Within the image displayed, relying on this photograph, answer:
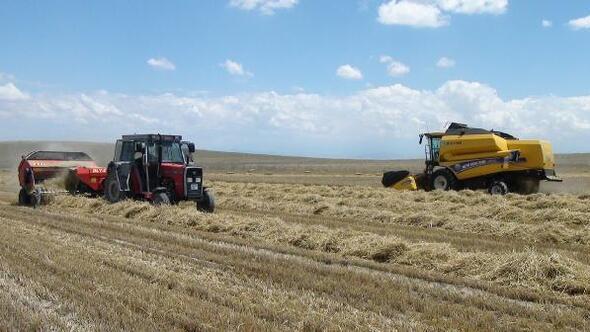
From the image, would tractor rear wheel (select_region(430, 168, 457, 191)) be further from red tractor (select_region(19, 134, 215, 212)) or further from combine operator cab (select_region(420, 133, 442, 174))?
red tractor (select_region(19, 134, 215, 212))

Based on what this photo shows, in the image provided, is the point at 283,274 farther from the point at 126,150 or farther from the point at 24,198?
the point at 24,198

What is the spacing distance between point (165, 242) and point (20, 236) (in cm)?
245

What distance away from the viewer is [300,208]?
1700cm

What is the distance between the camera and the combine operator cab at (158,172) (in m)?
15.1

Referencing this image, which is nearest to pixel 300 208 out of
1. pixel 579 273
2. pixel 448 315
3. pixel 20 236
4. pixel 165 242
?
pixel 165 242

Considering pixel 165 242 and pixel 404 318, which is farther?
pixel 165 242

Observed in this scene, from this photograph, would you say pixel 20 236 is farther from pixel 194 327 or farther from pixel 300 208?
pixel 300 208

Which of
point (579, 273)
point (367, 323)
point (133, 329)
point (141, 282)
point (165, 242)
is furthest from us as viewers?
point (165, 242)

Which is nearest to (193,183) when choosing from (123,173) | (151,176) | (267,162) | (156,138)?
(151,176)

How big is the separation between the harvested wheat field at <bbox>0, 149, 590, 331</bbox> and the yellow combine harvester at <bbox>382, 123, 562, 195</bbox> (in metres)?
6.60

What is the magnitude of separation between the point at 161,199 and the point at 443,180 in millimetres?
11114

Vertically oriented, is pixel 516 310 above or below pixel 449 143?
below

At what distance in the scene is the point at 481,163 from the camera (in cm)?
2077

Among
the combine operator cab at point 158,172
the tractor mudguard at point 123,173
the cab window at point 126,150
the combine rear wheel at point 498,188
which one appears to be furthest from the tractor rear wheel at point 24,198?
the combine rear wheel at point 498,188
